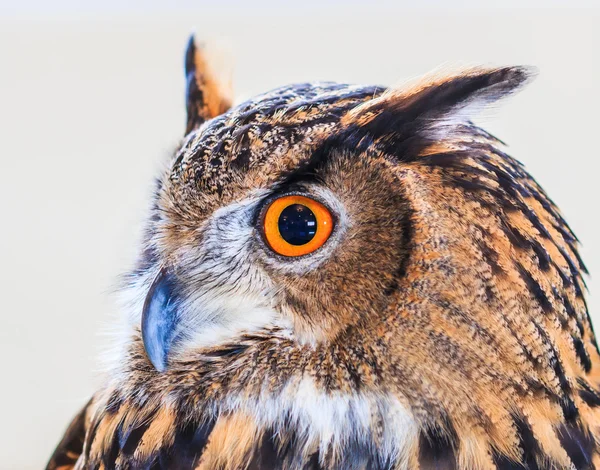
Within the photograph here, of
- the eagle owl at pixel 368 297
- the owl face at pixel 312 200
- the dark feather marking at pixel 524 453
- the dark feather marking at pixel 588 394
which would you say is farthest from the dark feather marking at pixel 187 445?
the dark feather marking at pixel 588 394

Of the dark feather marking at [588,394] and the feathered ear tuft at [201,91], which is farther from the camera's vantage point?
the feathered ear tuft at [201,91]

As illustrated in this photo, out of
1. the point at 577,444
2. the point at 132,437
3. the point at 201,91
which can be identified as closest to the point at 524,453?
the point at 577,444

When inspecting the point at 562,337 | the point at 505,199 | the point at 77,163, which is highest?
the point at 505,199

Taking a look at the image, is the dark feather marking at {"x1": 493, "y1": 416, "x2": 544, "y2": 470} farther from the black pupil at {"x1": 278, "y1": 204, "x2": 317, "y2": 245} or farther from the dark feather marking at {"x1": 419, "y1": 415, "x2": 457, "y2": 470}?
the black pupil at {"x1": 278, "y1": 204, "x2": 317, "y2": 245}

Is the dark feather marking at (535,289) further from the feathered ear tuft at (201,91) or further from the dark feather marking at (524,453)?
the feathered ear tuft at (201,91)

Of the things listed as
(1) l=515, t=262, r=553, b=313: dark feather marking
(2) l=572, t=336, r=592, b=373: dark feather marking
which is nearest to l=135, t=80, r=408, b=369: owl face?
(1) l=515, t=262, r=553, b=313: dark feather marking

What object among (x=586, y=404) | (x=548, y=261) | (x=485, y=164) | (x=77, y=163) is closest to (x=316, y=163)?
(x=485, y=164)

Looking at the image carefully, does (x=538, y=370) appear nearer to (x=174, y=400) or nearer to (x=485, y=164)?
(x=485, y=164)

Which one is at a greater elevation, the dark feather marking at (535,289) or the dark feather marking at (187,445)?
the dark feather marking at (535,289)

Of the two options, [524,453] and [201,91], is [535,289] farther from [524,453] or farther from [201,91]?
[201,91]
